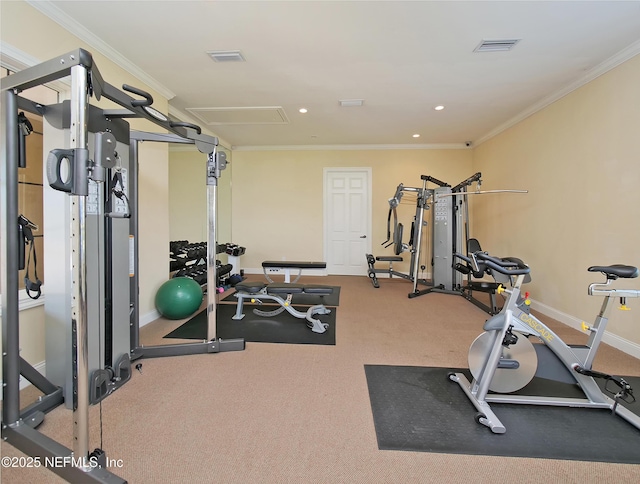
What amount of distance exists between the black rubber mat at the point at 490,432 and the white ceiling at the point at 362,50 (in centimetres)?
266

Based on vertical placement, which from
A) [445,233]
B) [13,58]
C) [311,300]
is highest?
[13,58]

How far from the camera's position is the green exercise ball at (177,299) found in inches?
124

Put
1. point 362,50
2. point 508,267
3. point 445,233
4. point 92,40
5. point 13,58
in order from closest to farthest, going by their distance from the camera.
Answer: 1. point 508,267
2. point 13,58
3. point 92,40
4. point 362,50
5. point 445,233

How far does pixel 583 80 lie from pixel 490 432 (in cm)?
356

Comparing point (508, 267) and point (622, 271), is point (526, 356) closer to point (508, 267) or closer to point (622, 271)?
point (508, 267)

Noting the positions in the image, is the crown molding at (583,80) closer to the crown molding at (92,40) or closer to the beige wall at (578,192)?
the beige wall at (578,192)

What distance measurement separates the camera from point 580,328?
10.1 feet

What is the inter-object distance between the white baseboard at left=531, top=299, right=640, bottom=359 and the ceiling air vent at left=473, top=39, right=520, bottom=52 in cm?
277

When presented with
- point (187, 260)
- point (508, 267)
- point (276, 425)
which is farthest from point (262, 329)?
point (508, 267)

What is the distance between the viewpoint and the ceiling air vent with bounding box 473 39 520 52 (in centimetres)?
239

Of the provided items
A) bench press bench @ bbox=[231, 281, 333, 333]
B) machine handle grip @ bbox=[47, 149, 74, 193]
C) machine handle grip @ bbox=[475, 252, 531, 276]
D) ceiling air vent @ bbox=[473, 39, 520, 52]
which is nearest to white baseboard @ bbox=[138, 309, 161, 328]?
bench press bench @ bbox=[231, 281, 333, 333]

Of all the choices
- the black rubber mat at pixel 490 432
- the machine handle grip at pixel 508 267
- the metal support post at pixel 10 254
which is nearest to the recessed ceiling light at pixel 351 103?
the machine handle grip at pixel 508 267

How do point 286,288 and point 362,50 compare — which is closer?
point 362,50

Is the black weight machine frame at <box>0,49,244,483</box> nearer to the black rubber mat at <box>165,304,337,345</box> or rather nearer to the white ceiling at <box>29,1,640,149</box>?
the white ceiling at <box>29,1,640,149</box>
